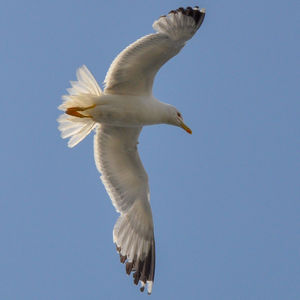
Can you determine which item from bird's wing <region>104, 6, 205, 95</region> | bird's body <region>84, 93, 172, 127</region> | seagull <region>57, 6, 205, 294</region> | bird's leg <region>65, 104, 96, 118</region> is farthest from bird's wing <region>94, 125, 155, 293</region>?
bird's wing <region>104, 6, 205, 95</region>

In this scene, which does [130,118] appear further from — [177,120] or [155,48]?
[155,48]

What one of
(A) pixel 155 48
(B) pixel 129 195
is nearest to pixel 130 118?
(A) pixel 155 48

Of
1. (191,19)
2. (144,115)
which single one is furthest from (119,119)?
(191,19)

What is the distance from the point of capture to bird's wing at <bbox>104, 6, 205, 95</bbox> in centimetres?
847

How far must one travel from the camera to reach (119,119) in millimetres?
9000

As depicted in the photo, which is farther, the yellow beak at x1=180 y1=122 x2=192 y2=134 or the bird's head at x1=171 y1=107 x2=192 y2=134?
the yellow beak at x1=180 y1=122 x2=192 y2=134

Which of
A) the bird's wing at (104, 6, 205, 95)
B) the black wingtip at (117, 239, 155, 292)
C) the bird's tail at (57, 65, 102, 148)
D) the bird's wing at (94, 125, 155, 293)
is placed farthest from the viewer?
the black wingtip at (117, 239, 155, 292)

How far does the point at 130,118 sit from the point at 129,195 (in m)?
1.35

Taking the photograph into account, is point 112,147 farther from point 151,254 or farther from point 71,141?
point 151,254

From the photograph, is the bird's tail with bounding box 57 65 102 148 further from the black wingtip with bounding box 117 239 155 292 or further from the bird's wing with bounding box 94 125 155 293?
the black wingtip with bounding box 117 239 155 292

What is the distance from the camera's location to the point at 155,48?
854 cm

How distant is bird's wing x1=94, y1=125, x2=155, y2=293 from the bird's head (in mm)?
627

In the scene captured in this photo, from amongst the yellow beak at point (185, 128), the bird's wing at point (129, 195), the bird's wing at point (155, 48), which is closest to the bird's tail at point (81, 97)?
the bird's wing at point (155, 48)

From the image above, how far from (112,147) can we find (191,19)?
2.31 meters
